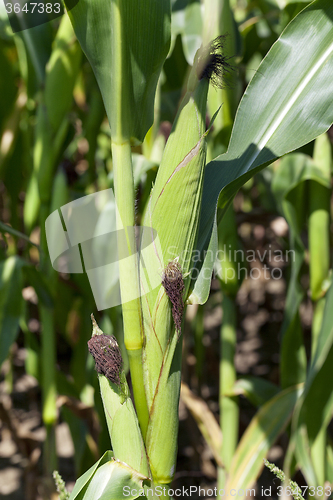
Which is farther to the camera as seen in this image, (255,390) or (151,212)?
(255,390)

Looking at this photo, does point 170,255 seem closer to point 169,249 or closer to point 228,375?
point 169,249

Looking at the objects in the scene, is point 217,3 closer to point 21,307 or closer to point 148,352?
point 148,352

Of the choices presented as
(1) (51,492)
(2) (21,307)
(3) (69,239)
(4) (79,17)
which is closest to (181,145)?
(4) (79,17)

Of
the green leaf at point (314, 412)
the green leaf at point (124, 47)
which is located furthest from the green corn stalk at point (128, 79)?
the green leaf at point (314, 412)

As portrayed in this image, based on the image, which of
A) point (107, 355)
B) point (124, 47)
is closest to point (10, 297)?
point (107, 355)

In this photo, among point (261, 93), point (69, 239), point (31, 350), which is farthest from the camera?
point (31, 350)

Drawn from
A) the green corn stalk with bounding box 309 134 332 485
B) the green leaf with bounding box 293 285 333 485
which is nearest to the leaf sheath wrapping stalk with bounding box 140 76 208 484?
the green leaf with bounding box 293 285 333 485
